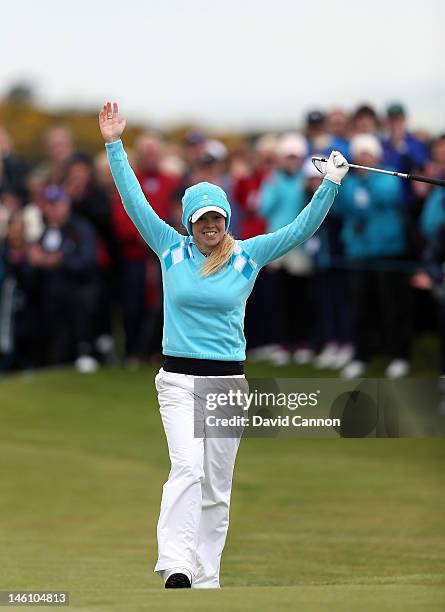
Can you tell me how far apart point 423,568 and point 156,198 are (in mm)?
9426

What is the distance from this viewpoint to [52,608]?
24.2 ft

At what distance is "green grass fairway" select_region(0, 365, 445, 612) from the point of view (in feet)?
26.2

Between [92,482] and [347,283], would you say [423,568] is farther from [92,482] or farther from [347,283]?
[347,283]

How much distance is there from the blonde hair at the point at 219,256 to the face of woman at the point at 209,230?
27 millimetres

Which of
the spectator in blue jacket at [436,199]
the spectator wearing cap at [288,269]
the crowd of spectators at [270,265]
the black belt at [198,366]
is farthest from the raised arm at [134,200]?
the spectator wearing cap at [288,269]

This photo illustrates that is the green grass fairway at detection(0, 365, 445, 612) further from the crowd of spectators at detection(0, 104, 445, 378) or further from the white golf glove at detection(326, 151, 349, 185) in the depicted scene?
the white golf glove at detection(326, 151, 349, 185)

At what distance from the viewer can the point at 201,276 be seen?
8.23 metres

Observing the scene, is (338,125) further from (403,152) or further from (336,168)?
(336,168)

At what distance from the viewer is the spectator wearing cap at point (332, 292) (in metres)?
17.3

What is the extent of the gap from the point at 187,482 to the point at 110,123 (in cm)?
187

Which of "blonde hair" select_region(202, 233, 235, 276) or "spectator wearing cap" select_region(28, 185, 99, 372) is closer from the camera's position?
"blonde hair" select_region(202, 233, 235, 276)

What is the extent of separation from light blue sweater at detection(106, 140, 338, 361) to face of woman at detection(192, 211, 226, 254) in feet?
0.26

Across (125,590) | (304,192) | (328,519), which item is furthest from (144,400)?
(125,590)

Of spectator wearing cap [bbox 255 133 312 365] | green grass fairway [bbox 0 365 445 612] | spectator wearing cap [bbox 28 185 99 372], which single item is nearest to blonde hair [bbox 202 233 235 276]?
green grass fairway [bbox 0 365 445 612]
